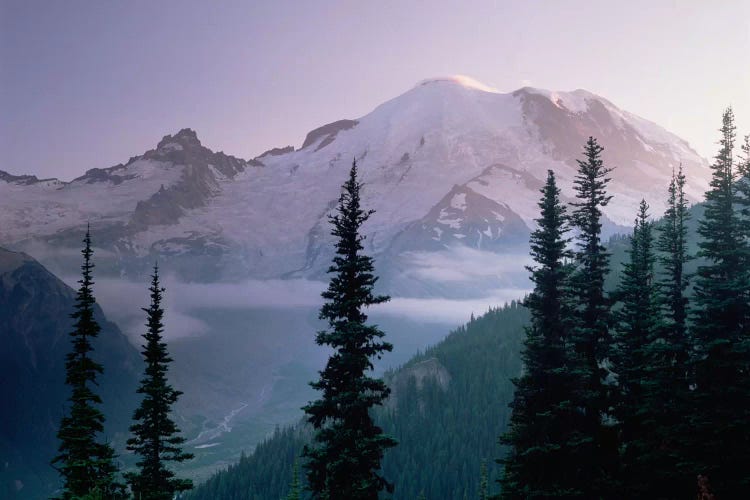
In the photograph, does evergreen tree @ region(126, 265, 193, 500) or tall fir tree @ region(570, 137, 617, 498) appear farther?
evergreen tree @ region(126, 265, 193, 500)

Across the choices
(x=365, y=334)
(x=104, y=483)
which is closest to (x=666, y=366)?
(x=365, y=334)

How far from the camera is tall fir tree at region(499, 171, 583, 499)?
34594 mm

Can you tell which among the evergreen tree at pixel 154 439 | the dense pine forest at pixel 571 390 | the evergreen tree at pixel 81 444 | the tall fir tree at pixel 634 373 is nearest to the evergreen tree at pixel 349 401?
the dense pine forest at pixel 571 390

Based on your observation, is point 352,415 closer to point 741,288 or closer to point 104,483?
point 104,483

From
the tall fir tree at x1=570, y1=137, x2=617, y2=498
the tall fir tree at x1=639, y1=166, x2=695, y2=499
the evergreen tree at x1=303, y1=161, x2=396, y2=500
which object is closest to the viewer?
the evergreen tree at x1=303, y1=161, x2=396, y2=500

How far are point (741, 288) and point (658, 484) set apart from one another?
11341mm

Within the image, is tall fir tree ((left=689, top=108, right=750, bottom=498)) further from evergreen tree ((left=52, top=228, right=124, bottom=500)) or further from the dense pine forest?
evergreen tree ((left=52, top=228, right=124, bottom=500))

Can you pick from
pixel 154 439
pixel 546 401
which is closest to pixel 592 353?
pixel 546 401

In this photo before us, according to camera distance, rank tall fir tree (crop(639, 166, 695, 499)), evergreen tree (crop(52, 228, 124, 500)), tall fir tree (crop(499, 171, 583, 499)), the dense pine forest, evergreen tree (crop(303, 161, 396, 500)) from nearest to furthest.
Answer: evergreen tree (crop(303, 161, 396, 500)), the dense pine forest, tall fir tree (crop(499, 171, 583, 499)), tall fir tree (crop(639, 166, 695, 499)), evergreen tree (crop(52, 228, 124, 500))

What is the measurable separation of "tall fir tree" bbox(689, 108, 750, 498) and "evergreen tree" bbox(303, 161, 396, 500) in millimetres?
17653

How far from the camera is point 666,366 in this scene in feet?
124

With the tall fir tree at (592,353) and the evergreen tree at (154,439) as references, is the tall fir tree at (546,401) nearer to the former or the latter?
the tall fir tree at (592,353)

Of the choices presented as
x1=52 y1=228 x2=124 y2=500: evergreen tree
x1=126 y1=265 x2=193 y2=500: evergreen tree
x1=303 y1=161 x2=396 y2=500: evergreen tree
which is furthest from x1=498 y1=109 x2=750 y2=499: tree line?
x1=52 y1=228 x2=124 y2=500: evergreen tree

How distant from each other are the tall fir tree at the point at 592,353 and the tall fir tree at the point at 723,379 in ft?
14.9
